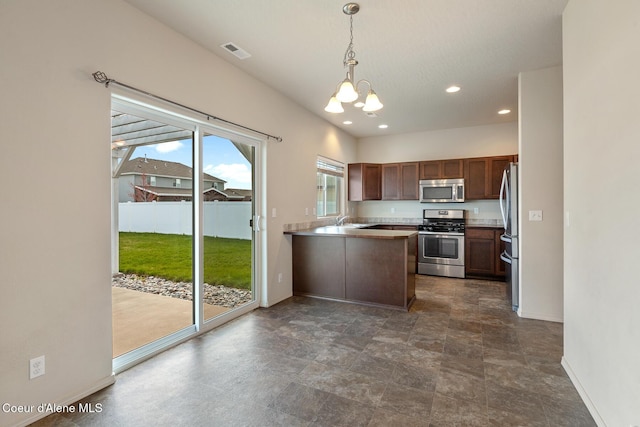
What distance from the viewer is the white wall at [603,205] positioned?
146cm

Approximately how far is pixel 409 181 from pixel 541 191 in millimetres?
2900

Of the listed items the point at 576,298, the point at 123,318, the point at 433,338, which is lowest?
the point at 433,338

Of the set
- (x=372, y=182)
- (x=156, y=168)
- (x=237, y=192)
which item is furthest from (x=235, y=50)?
(x=372, y=182)

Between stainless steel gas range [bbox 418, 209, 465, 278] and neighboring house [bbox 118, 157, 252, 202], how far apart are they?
3.95m

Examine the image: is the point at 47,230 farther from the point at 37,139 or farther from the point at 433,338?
the point at 433,338

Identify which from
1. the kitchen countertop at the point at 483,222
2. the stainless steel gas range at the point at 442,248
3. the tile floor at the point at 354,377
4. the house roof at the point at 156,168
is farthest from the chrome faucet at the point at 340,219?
the house roof at the point at 156,168

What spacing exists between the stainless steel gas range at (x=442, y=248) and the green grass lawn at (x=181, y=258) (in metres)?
3.37

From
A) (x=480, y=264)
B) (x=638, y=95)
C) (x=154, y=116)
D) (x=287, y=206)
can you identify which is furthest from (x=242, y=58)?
(x=480, y=264)

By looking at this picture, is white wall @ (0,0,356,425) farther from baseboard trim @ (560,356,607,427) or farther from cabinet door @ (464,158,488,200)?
cabinet door @ (464,158,488,200)

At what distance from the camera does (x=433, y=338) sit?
2949mm

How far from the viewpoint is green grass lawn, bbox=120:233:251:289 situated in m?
2.63

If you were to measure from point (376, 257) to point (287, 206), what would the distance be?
4.63 ft

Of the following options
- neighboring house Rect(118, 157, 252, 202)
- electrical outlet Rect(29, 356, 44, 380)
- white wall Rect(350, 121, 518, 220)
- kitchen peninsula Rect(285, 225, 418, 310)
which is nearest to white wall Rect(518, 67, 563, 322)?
kitchen peninsula Rect(285, 225, 418, 310)

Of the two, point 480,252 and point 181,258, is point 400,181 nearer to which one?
point 480,252
